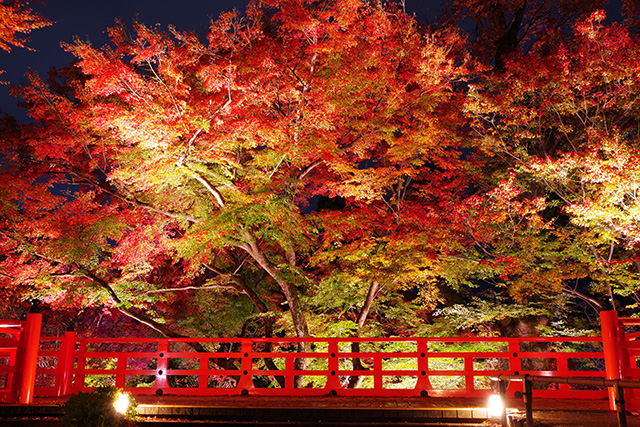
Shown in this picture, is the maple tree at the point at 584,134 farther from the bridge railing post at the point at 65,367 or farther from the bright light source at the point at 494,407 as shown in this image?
the bridge railing post at the point at 65,367

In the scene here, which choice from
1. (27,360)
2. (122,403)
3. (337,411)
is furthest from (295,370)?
(27,360)

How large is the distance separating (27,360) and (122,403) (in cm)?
300

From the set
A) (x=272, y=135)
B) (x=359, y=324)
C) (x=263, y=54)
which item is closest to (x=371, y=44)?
(x=263, y=54)

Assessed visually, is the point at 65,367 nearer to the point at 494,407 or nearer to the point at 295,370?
the point at 295,370

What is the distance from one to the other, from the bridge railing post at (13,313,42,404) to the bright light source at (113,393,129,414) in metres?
2.68

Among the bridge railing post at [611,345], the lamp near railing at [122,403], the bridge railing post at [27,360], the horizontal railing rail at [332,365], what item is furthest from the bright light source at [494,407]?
the bridge railing post at [27,360]

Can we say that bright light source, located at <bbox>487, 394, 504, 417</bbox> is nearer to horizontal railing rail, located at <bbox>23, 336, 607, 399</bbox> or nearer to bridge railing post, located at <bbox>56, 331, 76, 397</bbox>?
horizontal railing rail, located at <bbox>23, 336, 607, 399</bbox>

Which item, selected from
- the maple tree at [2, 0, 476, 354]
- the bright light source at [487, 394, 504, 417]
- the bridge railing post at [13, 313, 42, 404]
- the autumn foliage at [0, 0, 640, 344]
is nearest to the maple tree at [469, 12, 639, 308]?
the autumn foliage at [0, 0, 640, 344]

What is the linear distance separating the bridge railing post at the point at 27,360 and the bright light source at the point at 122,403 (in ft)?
8.78

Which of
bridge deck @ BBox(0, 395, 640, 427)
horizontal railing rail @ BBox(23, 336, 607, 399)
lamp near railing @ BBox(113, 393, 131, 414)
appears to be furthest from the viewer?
horizontal railing rail @ BBox(23, 336, 607, 399)

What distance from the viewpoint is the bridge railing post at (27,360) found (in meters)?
7.48

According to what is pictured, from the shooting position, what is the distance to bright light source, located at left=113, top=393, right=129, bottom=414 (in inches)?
223

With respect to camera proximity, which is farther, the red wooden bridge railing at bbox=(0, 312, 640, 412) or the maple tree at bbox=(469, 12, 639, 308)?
the maple tree at bbox=(469, 12, 639, 308)

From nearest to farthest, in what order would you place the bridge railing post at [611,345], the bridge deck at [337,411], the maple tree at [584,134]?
the bridge deck at [337,411] < the bridge railing post at [611,345] < the maple tree at [584,134]
